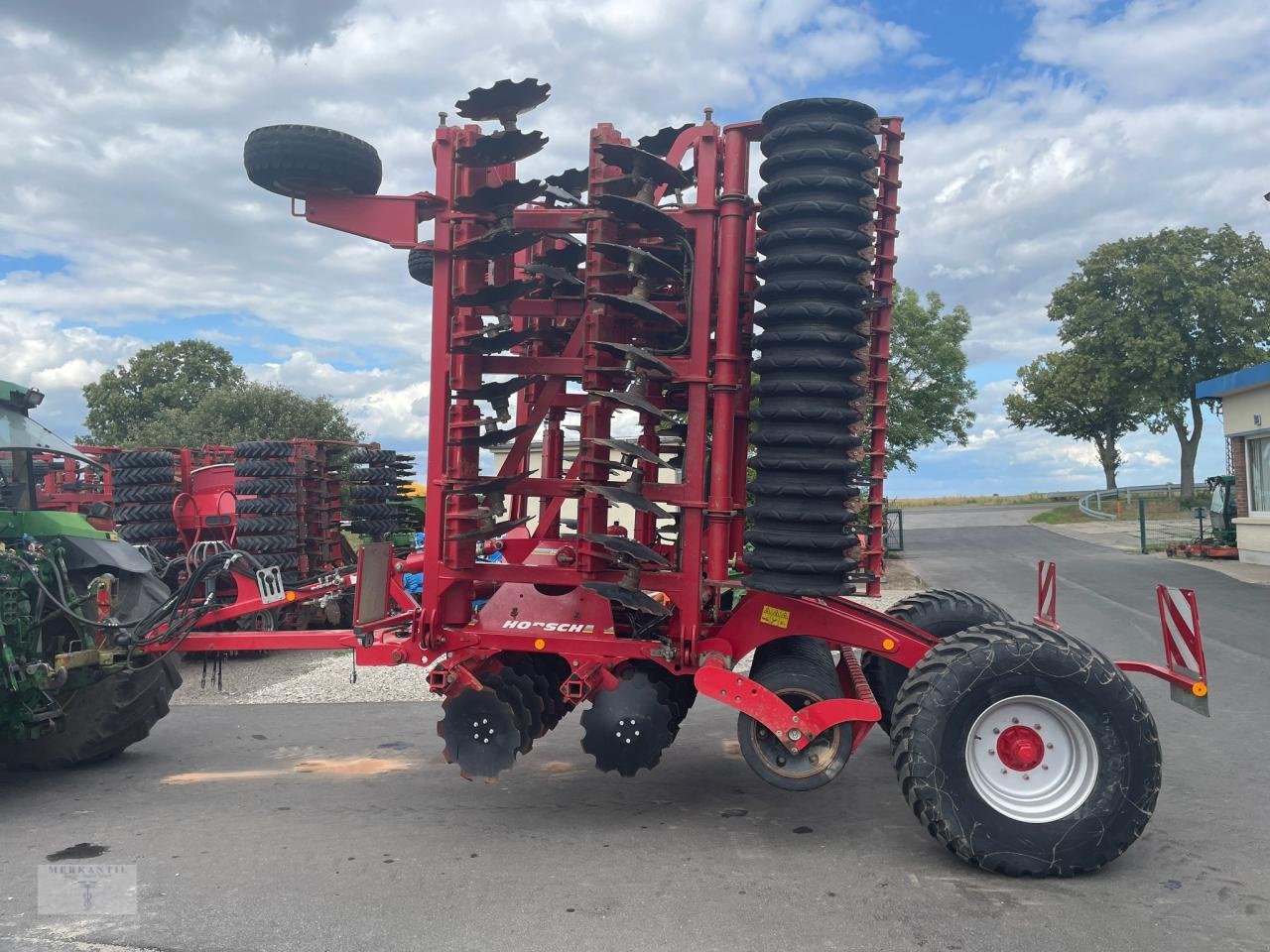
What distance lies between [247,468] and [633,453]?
8122mm

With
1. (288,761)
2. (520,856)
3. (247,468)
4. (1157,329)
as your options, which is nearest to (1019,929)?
(520,856)

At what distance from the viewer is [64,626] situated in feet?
21.1

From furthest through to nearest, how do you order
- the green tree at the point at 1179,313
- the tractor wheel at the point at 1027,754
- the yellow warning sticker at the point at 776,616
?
1. the green tree at the point at 1179,313
2. the yellow warning sticker at the point at 776,616
3. the tractor wheel at the point at 1027,754

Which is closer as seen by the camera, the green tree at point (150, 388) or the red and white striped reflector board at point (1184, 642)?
the red and white striped reflector board at point (1184, 642)

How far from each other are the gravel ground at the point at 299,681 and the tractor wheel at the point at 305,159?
15.8ft

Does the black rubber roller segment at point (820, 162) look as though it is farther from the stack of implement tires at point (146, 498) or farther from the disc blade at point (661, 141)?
the stack of implement tires at point (146, 498)

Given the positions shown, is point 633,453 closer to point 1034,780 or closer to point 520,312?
point 520,312

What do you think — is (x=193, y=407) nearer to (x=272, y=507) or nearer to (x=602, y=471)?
(x=272, y=507)

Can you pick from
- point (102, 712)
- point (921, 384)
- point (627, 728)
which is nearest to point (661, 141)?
point (627, 728)

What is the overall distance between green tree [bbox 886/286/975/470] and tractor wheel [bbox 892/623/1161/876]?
57.6 feet

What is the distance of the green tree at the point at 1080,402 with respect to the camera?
33312mm

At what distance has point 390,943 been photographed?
3904 millimetres

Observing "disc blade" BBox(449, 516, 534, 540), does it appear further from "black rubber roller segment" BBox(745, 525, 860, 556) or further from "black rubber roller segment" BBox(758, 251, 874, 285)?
"black rubber roller segment" BBox(758, 251, 874, 285)

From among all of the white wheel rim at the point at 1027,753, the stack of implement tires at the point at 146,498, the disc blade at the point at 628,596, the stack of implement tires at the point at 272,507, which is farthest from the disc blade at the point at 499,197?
the stack of implement tires at the point at 146,498
